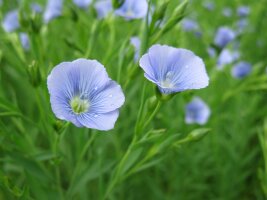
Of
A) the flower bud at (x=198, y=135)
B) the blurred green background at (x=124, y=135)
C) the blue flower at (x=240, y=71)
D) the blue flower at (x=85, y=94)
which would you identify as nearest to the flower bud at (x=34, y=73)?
the blurred green background at (x=124, y=135)

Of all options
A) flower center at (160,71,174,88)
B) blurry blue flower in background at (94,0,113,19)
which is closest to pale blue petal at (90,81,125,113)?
flower center at (160,71,174,88)

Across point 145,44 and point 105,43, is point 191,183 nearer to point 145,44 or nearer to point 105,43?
point 105,43

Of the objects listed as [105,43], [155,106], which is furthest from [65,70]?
[105,43]

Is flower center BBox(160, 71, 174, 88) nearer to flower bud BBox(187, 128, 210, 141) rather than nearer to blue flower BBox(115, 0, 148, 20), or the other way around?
flower bud BBox(187, 128, 210, 141)

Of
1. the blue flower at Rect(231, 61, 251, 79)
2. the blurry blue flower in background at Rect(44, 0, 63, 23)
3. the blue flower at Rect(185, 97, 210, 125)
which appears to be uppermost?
the blurry blue flower in background at Rect(44, 0, 63, 23)

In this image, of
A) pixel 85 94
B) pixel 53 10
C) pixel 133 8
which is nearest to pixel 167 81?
pixel 85 94

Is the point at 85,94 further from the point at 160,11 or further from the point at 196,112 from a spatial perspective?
the point at 196,112

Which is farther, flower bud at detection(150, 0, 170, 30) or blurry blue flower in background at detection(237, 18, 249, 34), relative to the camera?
blurry blue flower in background at detection(237, 18, 249, 34)
